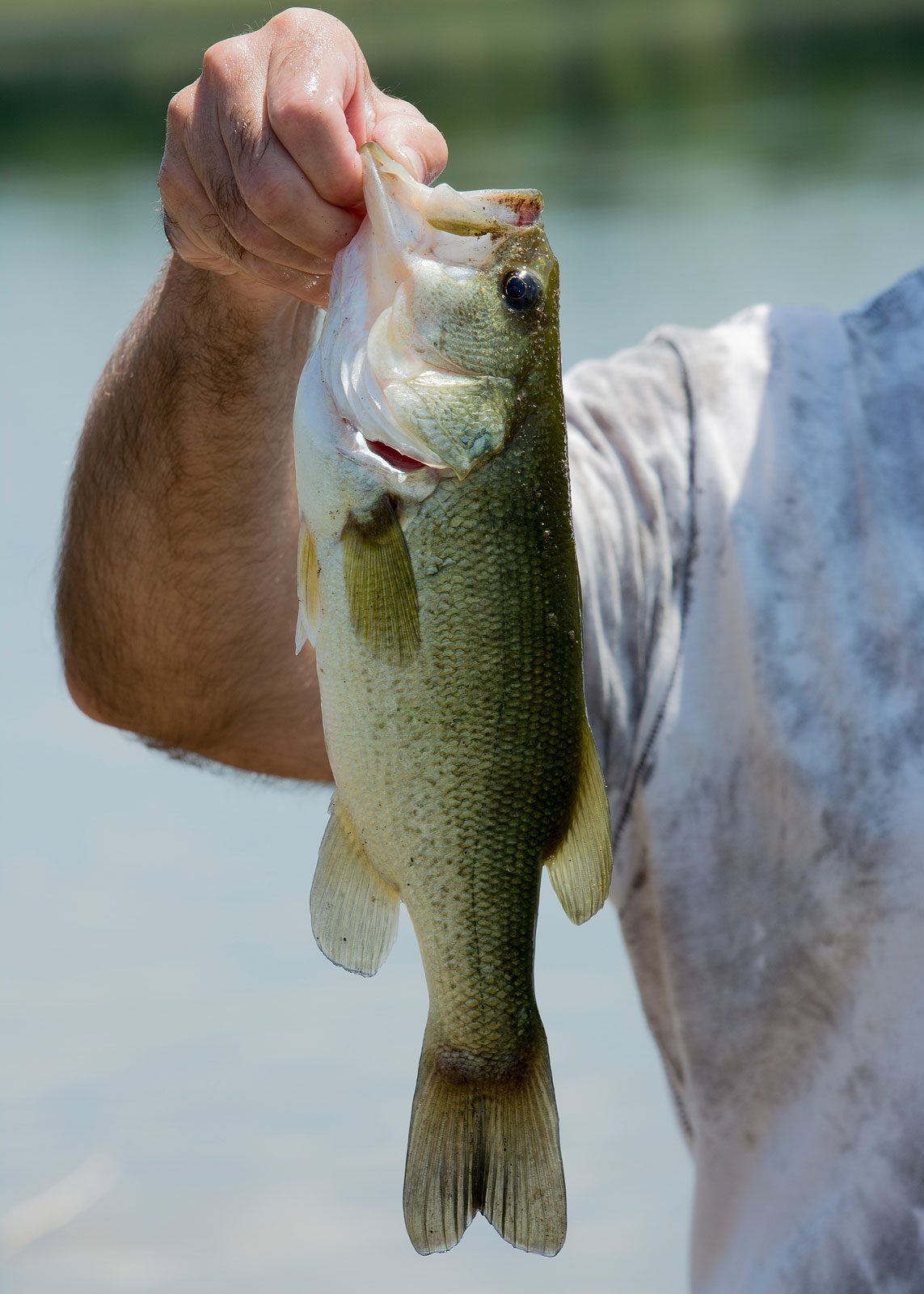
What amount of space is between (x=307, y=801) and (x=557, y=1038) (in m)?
1.36

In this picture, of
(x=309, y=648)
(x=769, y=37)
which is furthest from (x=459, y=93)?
(x=309, y=648)

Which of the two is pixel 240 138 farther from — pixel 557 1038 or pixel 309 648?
pixel 557 1038

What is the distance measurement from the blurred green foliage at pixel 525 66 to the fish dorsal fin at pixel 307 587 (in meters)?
11.0

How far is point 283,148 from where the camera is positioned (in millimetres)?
1376

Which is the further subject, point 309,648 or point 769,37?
point 769,37

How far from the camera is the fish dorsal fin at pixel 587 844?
1490mm

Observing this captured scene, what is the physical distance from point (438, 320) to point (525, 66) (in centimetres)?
2016

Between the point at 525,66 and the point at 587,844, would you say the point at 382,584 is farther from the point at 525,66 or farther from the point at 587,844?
the point at 525,66

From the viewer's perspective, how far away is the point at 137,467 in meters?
2.01

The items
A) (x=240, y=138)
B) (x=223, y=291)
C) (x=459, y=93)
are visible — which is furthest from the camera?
(x=459, y=93)

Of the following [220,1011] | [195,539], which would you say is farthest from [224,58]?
[220,1011]

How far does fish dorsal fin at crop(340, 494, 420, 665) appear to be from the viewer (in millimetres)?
1373

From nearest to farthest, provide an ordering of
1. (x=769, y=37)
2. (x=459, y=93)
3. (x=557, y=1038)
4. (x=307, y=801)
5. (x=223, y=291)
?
1. (x=223, y=291)
2. (x=557, y=1038)
3. (x=307, y=801)
4. (x=459, y=93)
5. (x=769, y=37)

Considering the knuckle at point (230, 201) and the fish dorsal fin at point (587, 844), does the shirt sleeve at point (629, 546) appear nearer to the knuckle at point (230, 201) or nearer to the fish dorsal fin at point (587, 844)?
the fish dorsal fin at point (587, 844)
